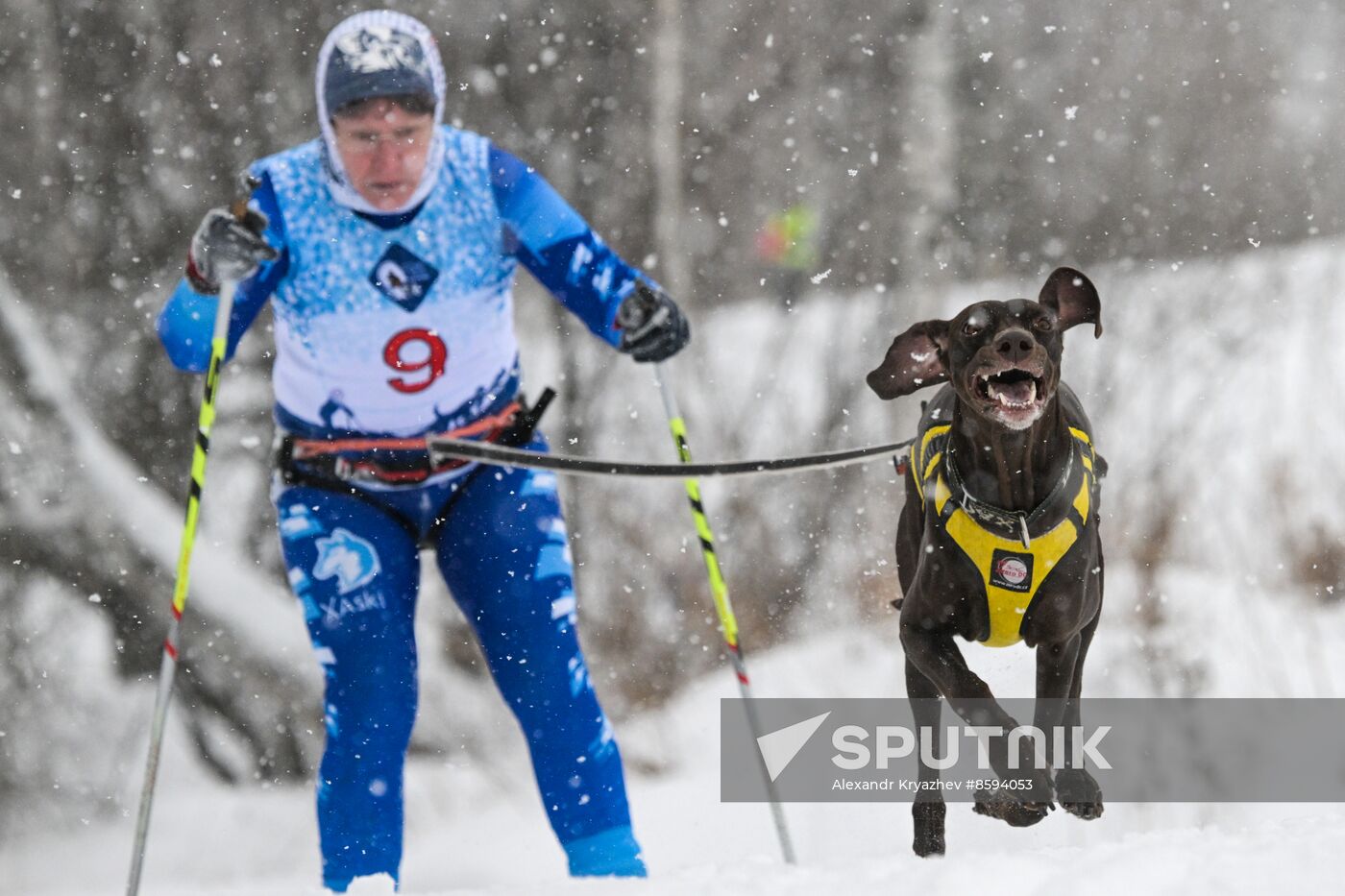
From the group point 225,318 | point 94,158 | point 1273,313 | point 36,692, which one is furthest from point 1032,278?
point 225,318

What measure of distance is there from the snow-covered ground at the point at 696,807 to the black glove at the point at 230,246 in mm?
2395

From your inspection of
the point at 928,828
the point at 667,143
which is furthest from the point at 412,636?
the point at 667,143

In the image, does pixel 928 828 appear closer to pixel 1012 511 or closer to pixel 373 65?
pixel 1012 511

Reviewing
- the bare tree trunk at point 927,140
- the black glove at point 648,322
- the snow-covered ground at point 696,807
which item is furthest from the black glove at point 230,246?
the bare tree trunk at point 927,140

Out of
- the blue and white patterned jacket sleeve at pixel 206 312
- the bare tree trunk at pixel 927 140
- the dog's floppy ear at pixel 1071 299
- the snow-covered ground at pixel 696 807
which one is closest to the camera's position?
the dog's floppy ear at pixel 1071 299

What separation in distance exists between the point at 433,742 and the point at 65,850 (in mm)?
1754

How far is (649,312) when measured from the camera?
2967 millimetres

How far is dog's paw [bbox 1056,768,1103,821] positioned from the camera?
2.44 metres

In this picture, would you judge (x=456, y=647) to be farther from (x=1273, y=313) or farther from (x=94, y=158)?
(x=1273, y=313)

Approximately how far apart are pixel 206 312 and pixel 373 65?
0.63 metres

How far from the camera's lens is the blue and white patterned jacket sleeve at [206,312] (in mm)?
2873

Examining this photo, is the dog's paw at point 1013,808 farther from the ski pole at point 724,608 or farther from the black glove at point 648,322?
the black glove at point 648,322

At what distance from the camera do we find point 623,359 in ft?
23.8

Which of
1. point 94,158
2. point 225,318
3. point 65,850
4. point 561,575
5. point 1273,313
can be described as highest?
point 94,158
